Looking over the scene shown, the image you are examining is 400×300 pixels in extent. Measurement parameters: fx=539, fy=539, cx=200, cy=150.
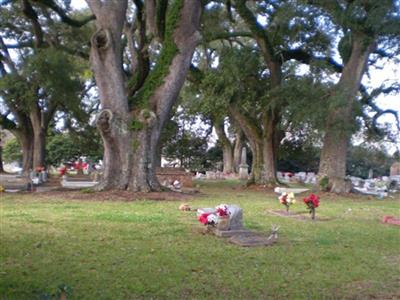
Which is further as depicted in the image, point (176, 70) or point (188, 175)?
point (188, 175)

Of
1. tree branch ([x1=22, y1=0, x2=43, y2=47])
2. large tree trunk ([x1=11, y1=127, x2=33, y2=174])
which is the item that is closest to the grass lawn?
tree branch ([x1=22, y1=0, x2=43, y2=47])

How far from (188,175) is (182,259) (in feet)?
60.8

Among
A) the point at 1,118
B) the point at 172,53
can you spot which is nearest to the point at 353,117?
the point at 172,53

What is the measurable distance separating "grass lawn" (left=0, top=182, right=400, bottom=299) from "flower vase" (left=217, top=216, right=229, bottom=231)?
24 cm

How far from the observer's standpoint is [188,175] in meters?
25.8

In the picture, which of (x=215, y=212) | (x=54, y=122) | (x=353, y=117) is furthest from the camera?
(x=54, y=122)

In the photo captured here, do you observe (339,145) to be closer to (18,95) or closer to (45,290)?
(18,95)

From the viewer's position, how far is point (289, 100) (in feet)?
71.8

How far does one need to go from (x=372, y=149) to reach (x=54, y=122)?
882 inches

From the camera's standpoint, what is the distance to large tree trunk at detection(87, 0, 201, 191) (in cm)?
1772

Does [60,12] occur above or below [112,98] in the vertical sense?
above

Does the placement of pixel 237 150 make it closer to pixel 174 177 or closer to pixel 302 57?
pixel 302 57

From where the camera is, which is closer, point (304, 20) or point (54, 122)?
point (304, 20)

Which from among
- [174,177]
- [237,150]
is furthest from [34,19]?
[237,150]
